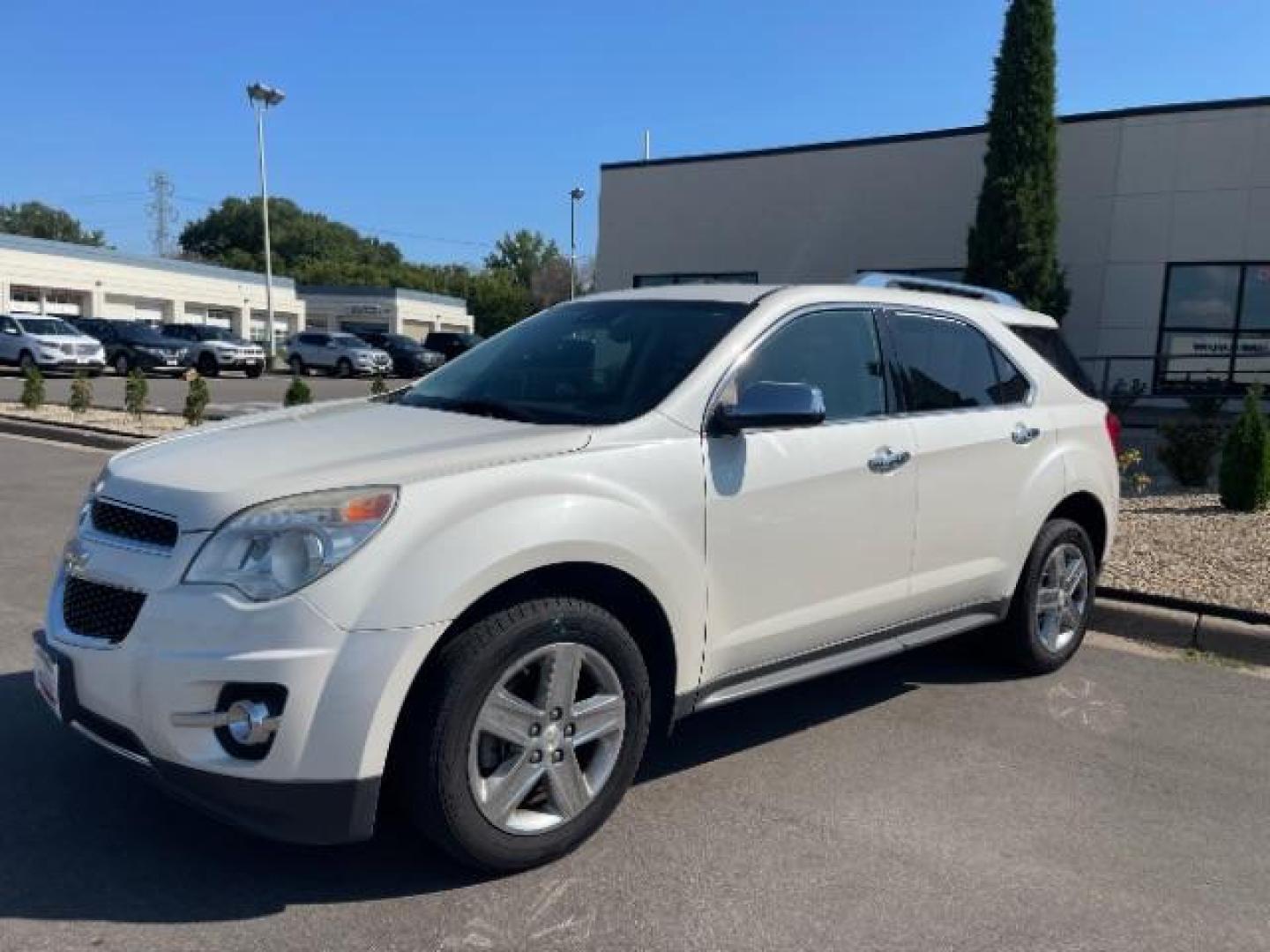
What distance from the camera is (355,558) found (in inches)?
105

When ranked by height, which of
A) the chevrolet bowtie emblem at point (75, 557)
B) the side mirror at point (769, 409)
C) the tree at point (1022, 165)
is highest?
the tree at point (1022, 165)

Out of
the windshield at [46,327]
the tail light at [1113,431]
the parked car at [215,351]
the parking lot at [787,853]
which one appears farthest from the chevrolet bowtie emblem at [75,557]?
the parked car at [215,351]

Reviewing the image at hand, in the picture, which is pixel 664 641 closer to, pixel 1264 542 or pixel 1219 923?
pixel 1219 923

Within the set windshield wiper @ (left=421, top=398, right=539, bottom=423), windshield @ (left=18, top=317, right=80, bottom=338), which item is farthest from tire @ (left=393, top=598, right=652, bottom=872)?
Result: windshield @ (left=18, top=317, right=80, bottom=338)

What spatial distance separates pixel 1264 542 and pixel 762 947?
19.3ft

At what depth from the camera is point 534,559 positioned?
9.61 ft

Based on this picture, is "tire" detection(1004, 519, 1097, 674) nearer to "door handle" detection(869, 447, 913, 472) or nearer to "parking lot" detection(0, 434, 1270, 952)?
"parking lot" detection(0, 434, 1270, 952)

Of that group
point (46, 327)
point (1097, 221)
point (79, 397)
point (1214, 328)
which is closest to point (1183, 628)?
point (1214, 328)

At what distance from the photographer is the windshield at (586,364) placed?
3.60m

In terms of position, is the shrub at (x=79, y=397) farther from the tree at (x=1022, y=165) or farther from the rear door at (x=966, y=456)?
the rear door at (x=966, y=456)

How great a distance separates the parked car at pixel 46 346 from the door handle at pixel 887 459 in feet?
98.0

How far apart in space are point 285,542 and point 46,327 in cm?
3249

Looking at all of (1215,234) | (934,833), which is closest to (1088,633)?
(934,833)

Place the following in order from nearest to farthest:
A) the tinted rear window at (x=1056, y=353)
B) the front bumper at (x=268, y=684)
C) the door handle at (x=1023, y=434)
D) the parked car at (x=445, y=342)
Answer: the front bumper at (x=268, y=684)
the door handle at (x=1023, y=434)
the tinted rear window at (x=1056, y=353)
the parked car at (x=445, y=342)
